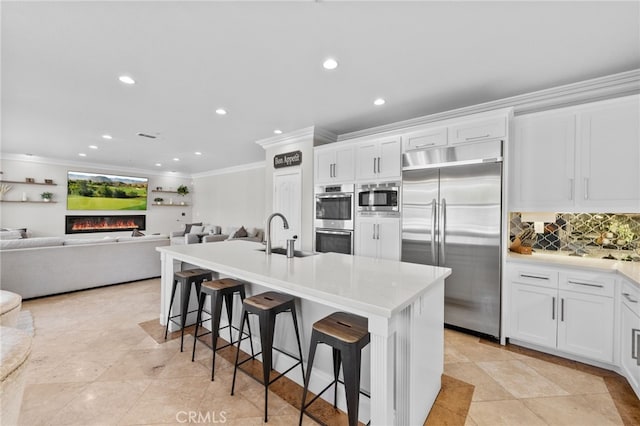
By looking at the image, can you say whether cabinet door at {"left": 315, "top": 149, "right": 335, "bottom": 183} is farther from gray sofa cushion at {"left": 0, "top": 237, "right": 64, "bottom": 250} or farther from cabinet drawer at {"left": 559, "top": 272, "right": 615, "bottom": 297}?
gray sofa cushion at {"left": 0, "top": 237, "right": 64, "bottom": 250}

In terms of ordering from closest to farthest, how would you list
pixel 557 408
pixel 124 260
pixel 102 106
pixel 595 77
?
pixel 557 408
pixel 595 77
pixel 102 106
pixel 124 260

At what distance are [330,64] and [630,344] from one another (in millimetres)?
3246

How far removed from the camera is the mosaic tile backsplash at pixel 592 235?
2.55 meters

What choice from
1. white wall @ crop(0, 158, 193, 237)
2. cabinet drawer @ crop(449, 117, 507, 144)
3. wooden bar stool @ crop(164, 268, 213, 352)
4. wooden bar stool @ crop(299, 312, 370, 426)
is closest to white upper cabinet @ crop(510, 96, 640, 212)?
cabinet drawer @ crop(449, 117, 507, 144)

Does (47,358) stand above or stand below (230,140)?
below

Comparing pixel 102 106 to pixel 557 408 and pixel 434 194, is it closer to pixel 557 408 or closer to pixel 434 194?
pixel 434 194

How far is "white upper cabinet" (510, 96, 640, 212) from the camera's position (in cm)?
231

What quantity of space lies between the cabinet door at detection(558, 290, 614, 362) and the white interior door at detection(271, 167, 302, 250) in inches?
130

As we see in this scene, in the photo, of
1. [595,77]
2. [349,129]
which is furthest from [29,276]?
[595,77]

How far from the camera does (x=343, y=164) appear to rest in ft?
12.8

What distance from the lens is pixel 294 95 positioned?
3.04 meters

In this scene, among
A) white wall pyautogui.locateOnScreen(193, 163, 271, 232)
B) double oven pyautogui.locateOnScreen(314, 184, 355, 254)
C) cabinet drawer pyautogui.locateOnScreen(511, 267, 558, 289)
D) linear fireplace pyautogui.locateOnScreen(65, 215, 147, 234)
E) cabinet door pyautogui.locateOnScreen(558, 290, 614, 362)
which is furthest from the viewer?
white wall pyautogui.locateOnScreen(193, 163, 271, 232)

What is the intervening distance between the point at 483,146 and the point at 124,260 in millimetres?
5669

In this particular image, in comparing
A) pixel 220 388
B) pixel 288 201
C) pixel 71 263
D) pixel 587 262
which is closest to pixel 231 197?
pixel 288 201
